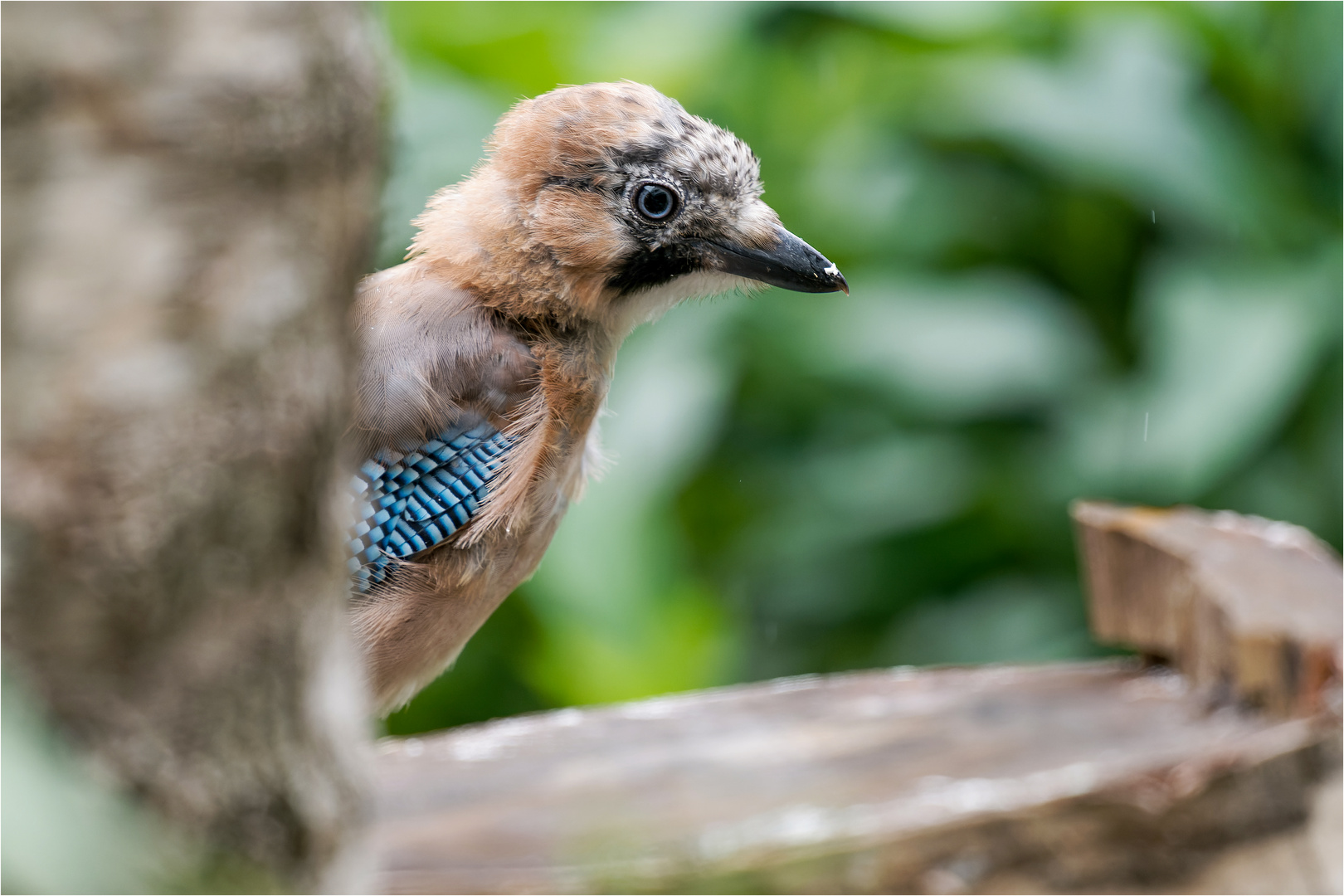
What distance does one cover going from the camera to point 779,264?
239cm

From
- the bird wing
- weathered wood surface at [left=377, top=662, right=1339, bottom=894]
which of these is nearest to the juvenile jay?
the bird wing

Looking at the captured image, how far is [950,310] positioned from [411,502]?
7.34 feet

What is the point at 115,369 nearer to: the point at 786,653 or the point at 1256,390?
the point at 786,653

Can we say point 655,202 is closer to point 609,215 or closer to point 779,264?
point 609,215

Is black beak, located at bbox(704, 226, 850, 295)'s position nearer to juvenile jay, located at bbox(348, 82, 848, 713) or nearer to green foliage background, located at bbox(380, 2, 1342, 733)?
juvenile jay, located at bbox(348, 82, 848, 713)

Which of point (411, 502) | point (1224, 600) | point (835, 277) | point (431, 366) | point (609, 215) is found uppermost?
point (609, 215)

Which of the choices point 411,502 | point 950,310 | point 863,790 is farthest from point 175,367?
point 950,310

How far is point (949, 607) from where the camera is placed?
4016 mm

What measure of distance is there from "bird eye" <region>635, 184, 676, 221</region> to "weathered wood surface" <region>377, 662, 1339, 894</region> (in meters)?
1.11

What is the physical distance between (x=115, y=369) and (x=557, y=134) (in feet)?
5.34

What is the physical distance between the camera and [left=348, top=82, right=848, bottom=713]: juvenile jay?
2227 mm

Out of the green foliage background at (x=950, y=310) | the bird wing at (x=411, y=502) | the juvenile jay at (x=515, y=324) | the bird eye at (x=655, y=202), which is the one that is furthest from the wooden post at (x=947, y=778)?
the bird eye at (x=655, y=202)

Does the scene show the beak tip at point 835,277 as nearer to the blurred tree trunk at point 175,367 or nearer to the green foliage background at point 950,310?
the green foliage background at point 950,310

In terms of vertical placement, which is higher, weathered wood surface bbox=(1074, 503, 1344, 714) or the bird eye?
the bird eye
